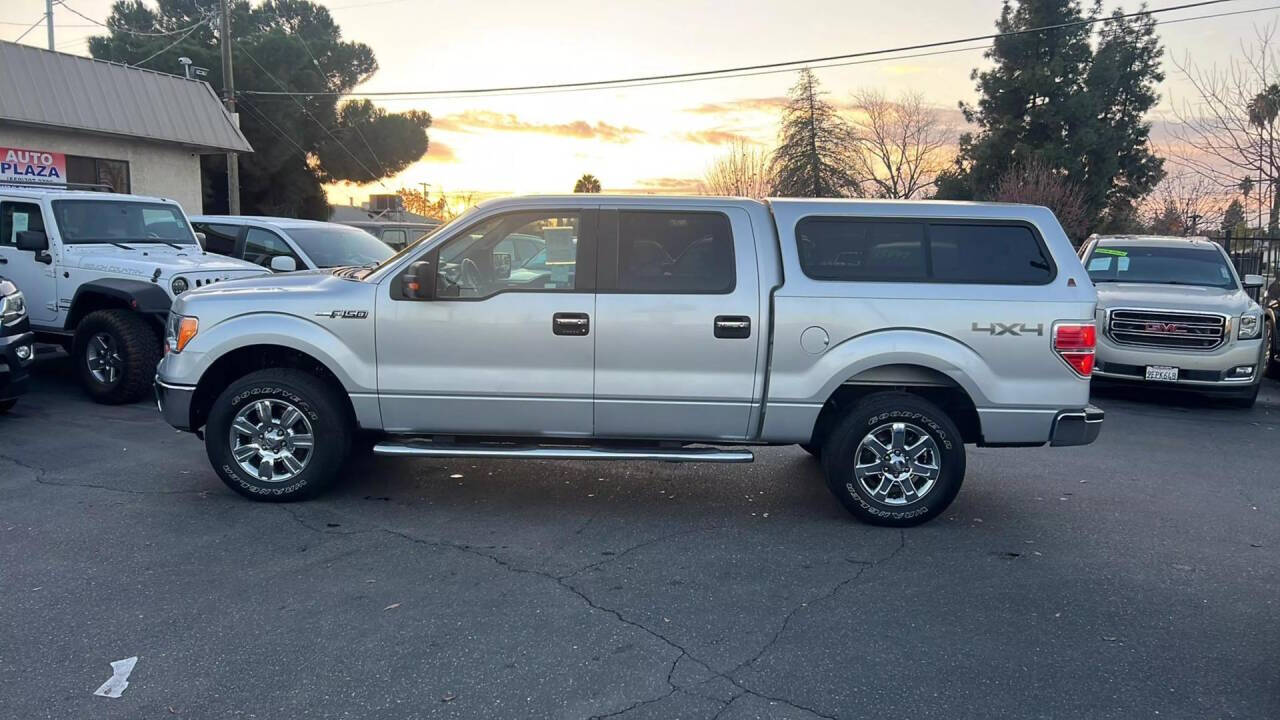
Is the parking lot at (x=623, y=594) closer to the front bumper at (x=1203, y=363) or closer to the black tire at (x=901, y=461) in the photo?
the black tire at (x=901, y=461)

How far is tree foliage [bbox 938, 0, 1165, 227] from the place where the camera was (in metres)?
35.1

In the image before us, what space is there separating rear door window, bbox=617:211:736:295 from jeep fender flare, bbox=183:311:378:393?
5.62ft

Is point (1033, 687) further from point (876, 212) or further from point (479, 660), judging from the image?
point (876, 212)

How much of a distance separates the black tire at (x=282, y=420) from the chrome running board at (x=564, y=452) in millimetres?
339

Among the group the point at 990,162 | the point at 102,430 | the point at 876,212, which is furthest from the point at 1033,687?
the point at 990,162

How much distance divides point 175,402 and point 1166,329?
31.2ft

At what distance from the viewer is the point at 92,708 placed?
3322mm

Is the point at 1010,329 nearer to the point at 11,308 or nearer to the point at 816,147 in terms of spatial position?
the point at 11,308

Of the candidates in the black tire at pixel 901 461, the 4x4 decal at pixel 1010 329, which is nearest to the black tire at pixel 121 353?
the black tire at pixel 901 461

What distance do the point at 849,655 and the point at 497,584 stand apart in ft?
5.80

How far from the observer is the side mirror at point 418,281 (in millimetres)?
5395

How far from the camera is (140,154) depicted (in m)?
19.6

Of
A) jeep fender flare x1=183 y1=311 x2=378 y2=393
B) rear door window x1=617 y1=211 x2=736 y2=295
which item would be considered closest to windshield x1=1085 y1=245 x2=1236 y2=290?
rear door window x1=617 y1=211 x2=736 y2=295

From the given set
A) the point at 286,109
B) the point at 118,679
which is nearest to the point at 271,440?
the point at 118,679
